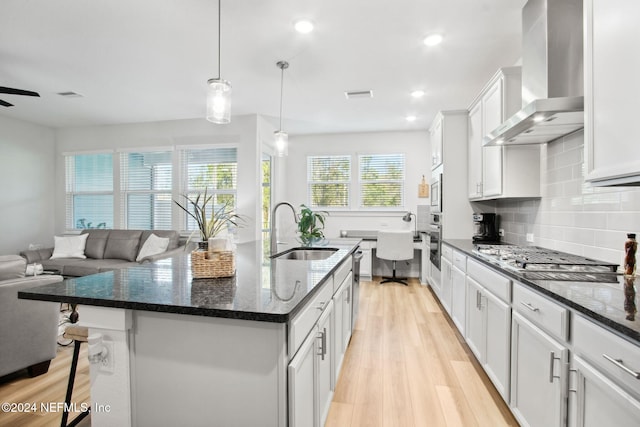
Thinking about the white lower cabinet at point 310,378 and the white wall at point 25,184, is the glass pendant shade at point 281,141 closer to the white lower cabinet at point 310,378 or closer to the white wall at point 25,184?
the white lower cabinet at point 310,378

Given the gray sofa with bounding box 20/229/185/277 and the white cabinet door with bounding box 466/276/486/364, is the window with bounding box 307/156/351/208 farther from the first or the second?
the white cabinet door with bounding box 466/276/486/364

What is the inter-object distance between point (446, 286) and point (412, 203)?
2.36 meters

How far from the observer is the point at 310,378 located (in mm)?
1333

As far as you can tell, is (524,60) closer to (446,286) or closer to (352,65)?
(352,65)

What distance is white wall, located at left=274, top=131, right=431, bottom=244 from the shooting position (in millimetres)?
5609

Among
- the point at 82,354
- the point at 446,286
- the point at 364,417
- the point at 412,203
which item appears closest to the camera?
the point at 364,417

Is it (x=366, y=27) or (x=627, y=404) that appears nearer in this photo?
(x=627, y=404)

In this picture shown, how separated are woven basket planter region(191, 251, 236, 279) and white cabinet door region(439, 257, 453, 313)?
256 cm

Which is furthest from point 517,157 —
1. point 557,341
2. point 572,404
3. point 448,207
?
point 572,404

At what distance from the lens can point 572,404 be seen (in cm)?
121

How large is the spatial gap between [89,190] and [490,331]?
21.2ft

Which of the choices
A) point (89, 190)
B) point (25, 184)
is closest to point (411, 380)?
point (89, 190)

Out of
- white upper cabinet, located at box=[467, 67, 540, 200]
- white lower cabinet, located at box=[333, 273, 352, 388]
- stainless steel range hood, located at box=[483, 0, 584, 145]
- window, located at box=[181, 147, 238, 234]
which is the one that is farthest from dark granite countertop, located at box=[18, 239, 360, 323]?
window, located at box=[181, 147, 238, 234]

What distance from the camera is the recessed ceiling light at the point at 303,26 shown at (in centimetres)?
234
